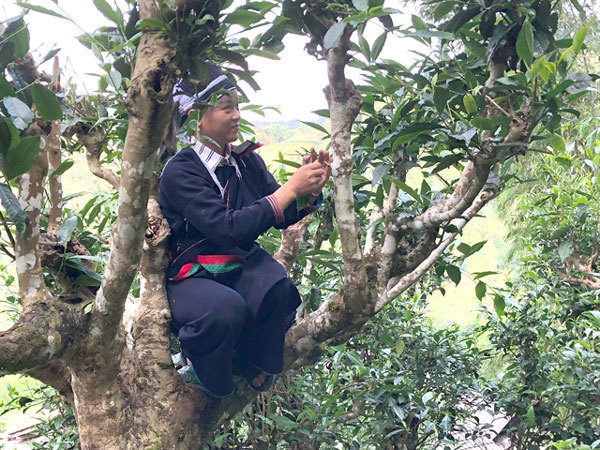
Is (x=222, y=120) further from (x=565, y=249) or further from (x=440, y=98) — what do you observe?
(x=565, y=249)

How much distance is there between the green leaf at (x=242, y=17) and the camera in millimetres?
1265

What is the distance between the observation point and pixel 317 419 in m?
2.01

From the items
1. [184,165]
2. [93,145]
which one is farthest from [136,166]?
[93,145]

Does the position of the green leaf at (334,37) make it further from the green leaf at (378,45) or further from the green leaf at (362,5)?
the green leaf at (378,45)

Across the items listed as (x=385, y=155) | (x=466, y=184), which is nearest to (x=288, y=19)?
(x=385, y=155)

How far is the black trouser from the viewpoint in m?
1.56

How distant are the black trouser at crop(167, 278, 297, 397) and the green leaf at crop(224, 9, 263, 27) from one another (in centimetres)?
64

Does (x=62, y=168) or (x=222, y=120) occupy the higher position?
(x=222, y=120)

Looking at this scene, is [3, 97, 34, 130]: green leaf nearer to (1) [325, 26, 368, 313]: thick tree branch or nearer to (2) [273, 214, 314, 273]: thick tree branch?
(1) [325, 26, 368, 313]: thick tree branch

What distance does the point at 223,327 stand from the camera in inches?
61.0

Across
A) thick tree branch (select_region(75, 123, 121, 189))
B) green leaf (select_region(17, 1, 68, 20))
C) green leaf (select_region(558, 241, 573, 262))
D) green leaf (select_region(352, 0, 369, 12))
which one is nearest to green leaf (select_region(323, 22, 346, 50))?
green leaf (select_region(352, 0, 369, 12))

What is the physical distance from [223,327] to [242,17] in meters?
0.70

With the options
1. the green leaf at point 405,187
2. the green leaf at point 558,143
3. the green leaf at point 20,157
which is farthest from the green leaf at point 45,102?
the green leaf at point 558,143

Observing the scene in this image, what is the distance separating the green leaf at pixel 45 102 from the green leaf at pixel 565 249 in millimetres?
1907
